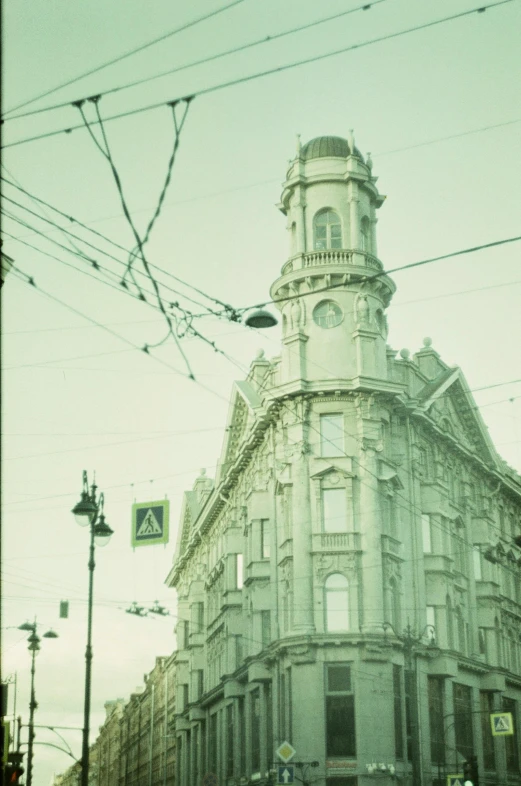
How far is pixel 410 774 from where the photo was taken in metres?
42.1

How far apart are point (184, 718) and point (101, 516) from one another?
45956 mm

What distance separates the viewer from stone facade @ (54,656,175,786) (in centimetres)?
8112

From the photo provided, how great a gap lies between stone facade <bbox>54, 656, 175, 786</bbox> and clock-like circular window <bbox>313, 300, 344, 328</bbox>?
40659 millimetres

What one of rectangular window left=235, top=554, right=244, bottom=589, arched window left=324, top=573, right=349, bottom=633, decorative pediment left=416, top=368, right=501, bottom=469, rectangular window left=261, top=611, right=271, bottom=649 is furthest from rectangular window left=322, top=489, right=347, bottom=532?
rectangular window left=235, top=554, right=244, bottom=589

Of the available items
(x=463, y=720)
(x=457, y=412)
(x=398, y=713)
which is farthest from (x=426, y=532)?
(x=398, y=713)

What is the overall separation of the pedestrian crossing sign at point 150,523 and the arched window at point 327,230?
56.0 feet

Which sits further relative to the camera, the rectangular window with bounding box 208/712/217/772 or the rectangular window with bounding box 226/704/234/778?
the rectangular window with bounding box 208/712/217/772

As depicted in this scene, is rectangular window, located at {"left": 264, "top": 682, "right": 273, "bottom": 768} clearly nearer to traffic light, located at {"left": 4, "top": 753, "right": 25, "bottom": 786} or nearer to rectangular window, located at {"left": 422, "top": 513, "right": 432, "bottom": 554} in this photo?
rectangular window, located at {"left": 422, "top": 513, "right": 432, "bottom": 554}

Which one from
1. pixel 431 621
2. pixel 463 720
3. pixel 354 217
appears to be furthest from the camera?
pixel 463 720

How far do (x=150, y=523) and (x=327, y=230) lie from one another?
19.2m

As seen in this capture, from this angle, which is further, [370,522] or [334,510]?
[334,510]

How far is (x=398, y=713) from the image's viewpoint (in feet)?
141

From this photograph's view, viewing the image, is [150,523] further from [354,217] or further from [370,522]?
[354,217]

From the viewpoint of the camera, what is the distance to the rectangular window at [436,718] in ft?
148
